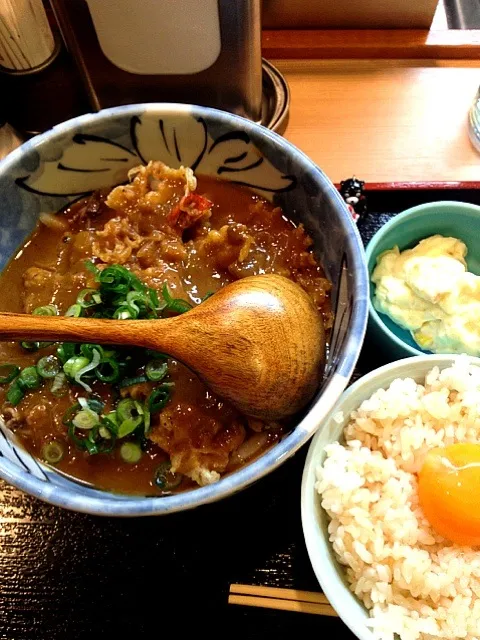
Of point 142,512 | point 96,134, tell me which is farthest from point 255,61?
point 142,512

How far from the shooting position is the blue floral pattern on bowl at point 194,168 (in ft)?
4.41

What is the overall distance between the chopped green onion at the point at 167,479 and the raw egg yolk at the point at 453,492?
2.06ft

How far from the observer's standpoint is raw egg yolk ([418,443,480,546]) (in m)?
1.36

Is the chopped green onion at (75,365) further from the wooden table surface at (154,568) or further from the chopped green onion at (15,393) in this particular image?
the wooden table surface at (154,568)

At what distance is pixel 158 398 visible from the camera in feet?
4.49

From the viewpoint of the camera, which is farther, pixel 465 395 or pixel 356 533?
pixel 465 395

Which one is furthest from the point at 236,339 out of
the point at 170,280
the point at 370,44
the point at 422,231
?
the point at 370,44

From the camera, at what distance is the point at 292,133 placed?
208 cm

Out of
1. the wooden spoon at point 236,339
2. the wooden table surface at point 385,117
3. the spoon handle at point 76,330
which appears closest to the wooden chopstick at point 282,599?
the wooden spoon at point 236,339

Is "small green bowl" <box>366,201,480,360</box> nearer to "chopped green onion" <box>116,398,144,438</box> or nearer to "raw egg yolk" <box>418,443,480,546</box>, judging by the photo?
"raw egg yolk" <box>418,443,480,546</box>

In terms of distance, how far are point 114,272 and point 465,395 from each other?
3.25 feet

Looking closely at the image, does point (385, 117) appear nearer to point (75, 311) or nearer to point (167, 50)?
point (167, 50)

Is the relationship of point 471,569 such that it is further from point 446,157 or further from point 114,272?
point 446,157

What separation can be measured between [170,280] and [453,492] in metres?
0.91
